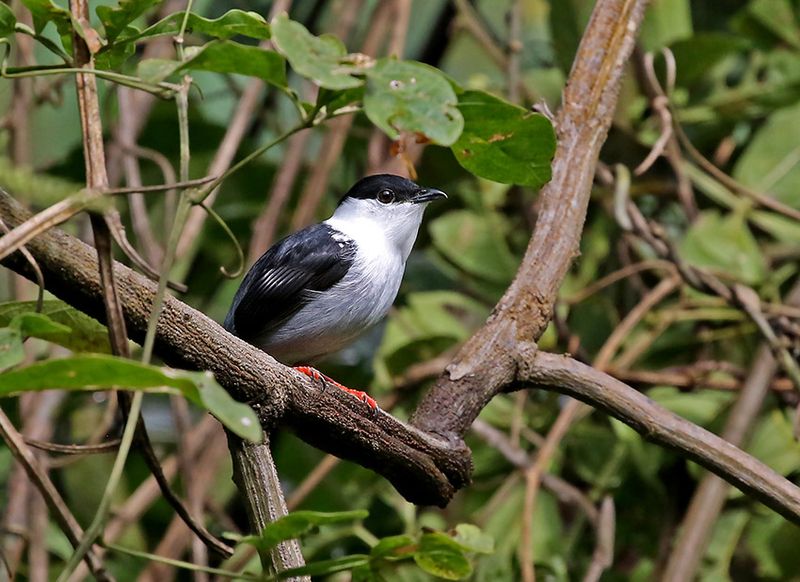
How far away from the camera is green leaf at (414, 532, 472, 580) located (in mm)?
1463

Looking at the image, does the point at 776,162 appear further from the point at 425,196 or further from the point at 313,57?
the point at 313,57

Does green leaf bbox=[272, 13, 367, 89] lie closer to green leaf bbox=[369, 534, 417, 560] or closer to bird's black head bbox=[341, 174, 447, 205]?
green leaf bbox=[369, 534, 417, 560]

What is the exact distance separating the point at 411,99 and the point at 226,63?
0.84 feet

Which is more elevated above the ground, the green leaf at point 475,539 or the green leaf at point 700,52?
the green leaf at point 700,52

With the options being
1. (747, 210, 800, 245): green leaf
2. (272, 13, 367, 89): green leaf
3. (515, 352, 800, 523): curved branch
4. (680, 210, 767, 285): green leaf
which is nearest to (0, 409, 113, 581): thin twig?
(272, 13, 367, 89): green leaf

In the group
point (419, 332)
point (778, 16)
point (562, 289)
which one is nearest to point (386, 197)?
point (419, 332)

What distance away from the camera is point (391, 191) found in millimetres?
3750

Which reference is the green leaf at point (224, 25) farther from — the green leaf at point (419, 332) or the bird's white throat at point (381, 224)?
the green leaf at point (419, 332)

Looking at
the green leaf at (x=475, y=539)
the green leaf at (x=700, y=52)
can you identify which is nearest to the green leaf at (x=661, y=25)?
the green leaf at (x=700, y=52)

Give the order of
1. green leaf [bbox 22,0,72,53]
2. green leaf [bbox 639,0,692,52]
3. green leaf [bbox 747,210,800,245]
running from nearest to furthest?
1. green leaf [bbox 22,0,72,53]
2. green leaf [bbox 747,210,800,245]
3. green leaf [bbox 639,0,692,52]

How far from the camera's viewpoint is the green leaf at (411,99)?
131cm

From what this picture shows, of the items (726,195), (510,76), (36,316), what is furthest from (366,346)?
(36,316)

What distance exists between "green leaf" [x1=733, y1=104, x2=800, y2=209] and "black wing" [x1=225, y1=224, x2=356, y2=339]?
1.81 m

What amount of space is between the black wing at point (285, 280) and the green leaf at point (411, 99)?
6.24 ft
